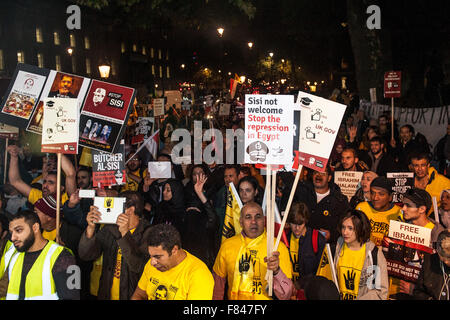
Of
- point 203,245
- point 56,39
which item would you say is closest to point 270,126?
point 203,245

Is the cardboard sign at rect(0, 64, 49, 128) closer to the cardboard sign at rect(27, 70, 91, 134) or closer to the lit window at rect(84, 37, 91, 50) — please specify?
the cardboard sign at rect(27, 70, 91, 134)

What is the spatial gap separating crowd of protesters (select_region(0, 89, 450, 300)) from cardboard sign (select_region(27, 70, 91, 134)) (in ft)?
2.08

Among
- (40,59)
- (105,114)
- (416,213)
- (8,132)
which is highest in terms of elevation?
(40,59)

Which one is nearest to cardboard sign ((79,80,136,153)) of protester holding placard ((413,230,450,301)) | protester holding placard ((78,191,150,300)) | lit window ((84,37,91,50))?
protester holding placard ((78,191,150,300))

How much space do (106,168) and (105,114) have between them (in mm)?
728

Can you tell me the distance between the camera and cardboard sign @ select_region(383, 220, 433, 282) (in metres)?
4.79

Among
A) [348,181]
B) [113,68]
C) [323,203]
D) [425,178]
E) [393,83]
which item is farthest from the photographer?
[113,68]

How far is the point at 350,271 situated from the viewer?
4.94m

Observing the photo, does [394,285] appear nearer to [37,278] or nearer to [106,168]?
[37,278]

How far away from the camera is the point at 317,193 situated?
698 centimetres

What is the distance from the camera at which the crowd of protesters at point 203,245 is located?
4.41 meters

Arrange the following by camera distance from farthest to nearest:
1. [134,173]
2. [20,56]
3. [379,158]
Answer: [20,56] < [379,158] < [134,173]

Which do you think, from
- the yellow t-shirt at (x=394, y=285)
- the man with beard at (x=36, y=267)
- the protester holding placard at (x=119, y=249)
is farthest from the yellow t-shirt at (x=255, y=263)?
the man with beard at (x=36, y=267)

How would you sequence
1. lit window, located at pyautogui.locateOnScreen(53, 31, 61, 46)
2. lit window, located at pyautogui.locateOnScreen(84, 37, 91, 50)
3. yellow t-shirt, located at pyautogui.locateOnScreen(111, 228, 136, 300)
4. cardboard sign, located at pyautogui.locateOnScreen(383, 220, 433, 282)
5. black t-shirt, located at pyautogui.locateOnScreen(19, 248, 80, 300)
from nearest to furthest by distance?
black t-shirt, located at pyautogui.locateOnScreen(19, 248, 80, 300), cardboard sign, located at pyautogui.locateOnScreen(383, 220, 433, 282), yellow t-shirt, located at pyautogui.locateOnScreen(111, 228, 136, 300), lit window, located at pyautogui.locateOnScreen(53, 31, 61, 46), lit window, located at pyautogui.locateOnScreen(84, 37, 91, 50)
